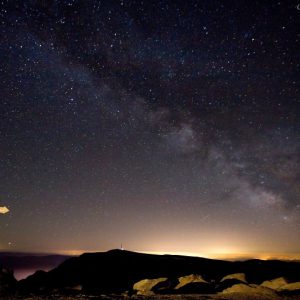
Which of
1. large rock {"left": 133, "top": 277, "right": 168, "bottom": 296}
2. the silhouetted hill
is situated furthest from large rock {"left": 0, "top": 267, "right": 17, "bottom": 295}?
large rock {"left": 133, "top": 277, "right": 168, "bottom": 296}

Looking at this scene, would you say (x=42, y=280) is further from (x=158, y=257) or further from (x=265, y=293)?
(x=265, y=293)

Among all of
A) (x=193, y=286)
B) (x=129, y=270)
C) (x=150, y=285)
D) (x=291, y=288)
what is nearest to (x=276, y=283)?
(x=291, y=288)

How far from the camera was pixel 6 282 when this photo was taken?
97.4ft

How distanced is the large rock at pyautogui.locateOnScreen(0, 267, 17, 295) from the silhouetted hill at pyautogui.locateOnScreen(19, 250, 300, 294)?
2.88 metres

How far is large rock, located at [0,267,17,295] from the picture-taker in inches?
1094

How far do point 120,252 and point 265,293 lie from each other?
2943 cm

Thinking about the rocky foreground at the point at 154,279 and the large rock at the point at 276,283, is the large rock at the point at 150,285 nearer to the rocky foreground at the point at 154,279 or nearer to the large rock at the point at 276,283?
the rocky foreground at the point at 154,279

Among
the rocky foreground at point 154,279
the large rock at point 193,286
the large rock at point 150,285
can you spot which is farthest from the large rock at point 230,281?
the large rock at point 150,285

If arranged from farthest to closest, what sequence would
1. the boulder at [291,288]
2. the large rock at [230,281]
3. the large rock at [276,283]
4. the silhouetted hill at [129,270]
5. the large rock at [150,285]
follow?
1. the silhouetted hill at [129,270]
2. the large rock at [150,285]
3. the large rock at [230,281]
4. the large rock at [276,283]
5. the boulder at [291,288]

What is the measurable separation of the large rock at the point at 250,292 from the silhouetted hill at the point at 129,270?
5.48 metres

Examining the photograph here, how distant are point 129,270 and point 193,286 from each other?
15.5 meters

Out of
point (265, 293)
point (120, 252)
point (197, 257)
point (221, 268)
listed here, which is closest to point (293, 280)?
point (265, 293)

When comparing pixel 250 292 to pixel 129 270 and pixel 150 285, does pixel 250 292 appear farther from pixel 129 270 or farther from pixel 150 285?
pixel 129 270

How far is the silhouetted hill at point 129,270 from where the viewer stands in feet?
119
